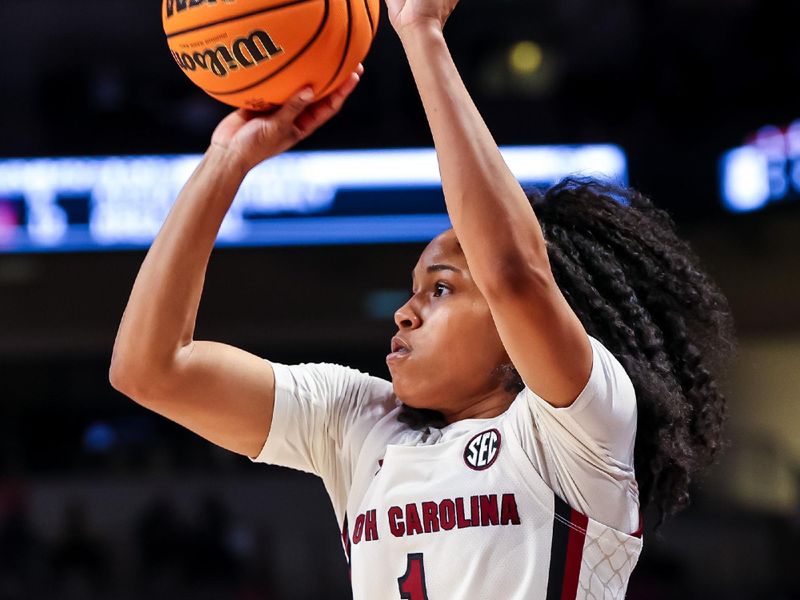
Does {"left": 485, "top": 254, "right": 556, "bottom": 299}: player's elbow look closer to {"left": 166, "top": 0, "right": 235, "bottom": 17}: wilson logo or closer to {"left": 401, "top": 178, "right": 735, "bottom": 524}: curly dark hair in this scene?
{"left": 401, "top": 178, "right": 735, "bottom": 524}: curly dark hair

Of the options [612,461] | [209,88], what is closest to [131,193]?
[209,88]

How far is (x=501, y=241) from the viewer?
5.19ft

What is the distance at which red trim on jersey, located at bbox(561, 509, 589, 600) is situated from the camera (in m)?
1.75

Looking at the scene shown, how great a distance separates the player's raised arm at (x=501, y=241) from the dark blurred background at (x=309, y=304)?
15.6ft

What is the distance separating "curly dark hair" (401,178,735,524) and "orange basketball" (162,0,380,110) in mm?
498

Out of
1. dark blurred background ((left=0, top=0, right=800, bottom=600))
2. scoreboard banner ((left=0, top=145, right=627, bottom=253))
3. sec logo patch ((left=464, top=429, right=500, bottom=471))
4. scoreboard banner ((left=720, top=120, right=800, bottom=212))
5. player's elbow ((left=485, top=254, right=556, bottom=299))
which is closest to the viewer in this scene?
player's elbow ((left=485, top=254, right=556, bottom=299))

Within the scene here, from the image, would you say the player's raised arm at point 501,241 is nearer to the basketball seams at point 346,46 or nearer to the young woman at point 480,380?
the young woman at point 480,380

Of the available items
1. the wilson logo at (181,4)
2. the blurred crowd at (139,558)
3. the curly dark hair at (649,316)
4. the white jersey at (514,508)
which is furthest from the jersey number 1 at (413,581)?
the blurred crowd at (139,558)

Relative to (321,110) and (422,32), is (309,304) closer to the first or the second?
(321,110)

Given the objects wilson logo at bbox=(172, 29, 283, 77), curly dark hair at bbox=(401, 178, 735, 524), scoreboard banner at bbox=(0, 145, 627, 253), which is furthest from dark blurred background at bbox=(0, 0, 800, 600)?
wilson logo at bbox=(172, 29, 283, 77)

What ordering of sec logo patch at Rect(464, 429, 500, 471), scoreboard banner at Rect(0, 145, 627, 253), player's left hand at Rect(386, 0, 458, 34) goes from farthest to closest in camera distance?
1. scoreboard banner at Rect(0, 145, 627, 253)
2. sec logo patch at Rect(464, 429, 500, 471)
3. player's left hand at Rect(386, 0, 458, 34)

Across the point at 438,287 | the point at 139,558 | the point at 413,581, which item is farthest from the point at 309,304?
the point at 413,581

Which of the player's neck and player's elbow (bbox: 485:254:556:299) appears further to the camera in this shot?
the player's neck

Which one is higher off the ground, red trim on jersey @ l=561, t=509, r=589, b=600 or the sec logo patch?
the sec logo patch
